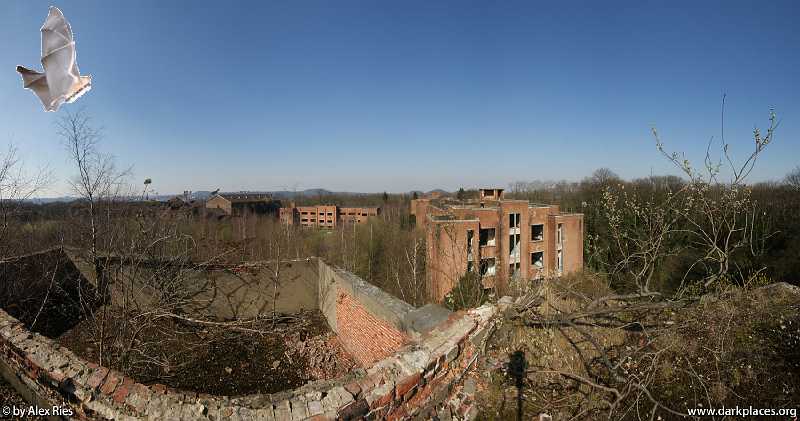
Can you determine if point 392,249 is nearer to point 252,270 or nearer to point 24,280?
point 252,270

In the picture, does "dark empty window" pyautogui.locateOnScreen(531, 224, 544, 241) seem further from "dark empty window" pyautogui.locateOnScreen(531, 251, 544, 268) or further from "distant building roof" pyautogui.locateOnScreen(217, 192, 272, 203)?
"distant building roof" pyautogui.locateOnScreen(217, 192, 272, 203)

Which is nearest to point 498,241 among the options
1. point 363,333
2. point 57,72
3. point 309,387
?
point 363,333

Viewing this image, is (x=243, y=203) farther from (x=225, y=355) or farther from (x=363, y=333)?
(x=363, y=333)

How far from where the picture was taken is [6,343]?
12.4ft

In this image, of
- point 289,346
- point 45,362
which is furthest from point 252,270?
point 45,362

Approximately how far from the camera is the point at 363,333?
622 cm

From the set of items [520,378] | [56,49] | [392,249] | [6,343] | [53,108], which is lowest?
[392,249]

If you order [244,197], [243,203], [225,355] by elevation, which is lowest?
[225,355]

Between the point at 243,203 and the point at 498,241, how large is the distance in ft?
123

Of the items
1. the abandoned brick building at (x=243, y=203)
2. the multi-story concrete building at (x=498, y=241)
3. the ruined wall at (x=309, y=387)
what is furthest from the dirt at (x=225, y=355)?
the abandoned brick building at (x=243, y=203)

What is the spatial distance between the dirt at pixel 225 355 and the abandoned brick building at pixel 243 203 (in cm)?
3377

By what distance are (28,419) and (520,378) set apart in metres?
5.12

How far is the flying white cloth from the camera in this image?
1.68 metres

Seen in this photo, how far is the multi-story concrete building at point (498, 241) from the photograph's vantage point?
17.8 metres
